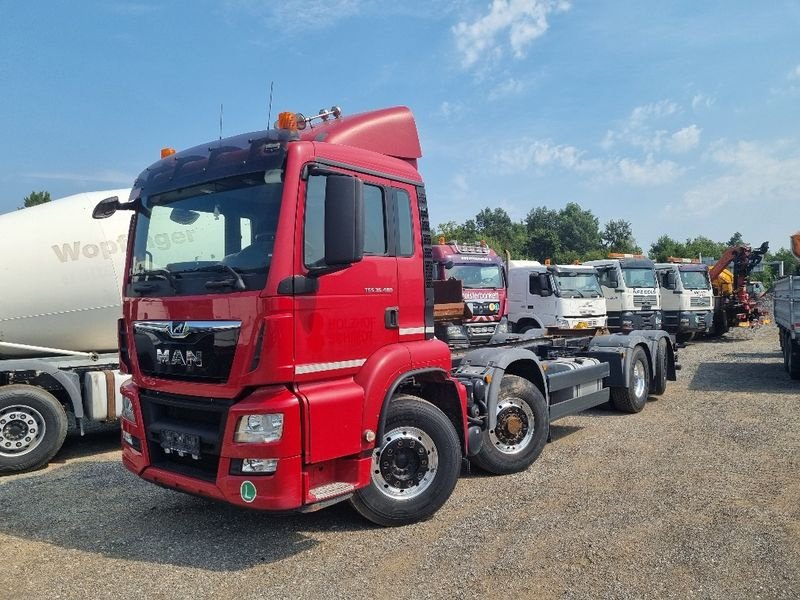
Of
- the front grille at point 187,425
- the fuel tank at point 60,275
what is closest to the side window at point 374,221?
the front grille at point 187,425

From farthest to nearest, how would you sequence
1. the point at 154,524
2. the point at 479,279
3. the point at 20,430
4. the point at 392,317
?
the point at 479,279
the point at 20,430
the point at 154,524
the point at 392,317

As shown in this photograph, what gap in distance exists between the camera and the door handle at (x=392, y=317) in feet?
15.0

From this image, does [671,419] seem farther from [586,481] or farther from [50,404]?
[50,404]

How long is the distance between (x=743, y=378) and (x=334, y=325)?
1088 centimetres

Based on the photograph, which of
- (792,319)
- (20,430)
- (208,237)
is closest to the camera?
(208,237)

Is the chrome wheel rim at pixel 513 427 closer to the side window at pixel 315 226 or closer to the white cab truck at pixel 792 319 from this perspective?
the side window at pixel 315 226

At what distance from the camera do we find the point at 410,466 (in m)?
4.73

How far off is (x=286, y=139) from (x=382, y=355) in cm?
166

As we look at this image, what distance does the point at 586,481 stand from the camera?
18.7 ft

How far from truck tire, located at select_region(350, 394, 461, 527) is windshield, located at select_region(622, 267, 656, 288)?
14.8m

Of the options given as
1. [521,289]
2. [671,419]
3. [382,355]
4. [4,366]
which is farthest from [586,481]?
[521,289]

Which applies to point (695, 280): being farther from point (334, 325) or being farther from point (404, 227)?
point (334, 325)

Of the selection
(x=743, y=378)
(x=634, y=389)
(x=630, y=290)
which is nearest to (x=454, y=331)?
(x=634, y=389)

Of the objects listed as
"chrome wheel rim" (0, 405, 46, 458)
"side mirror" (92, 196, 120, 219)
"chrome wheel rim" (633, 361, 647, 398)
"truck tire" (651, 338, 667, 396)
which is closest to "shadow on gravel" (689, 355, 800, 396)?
"truck tire" (651, 338, 667, 396)
